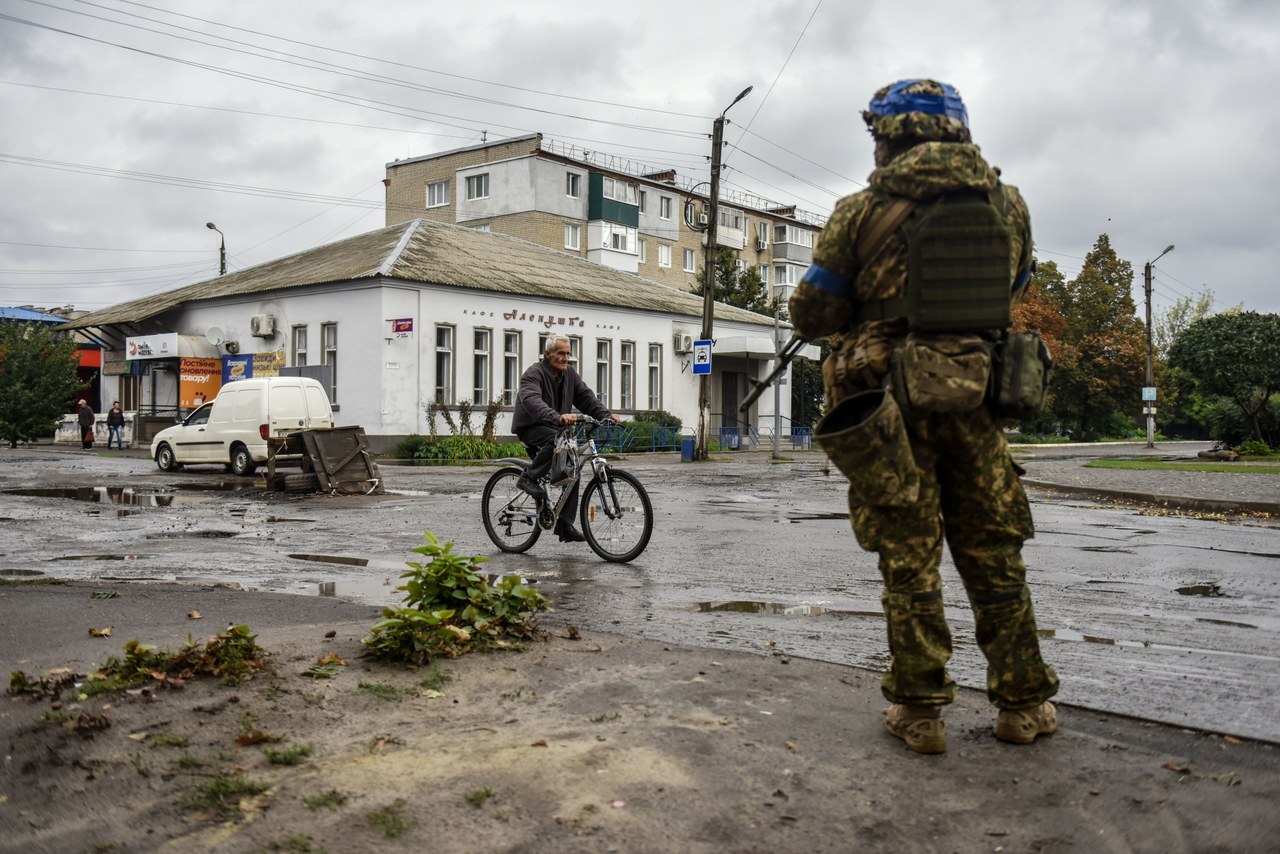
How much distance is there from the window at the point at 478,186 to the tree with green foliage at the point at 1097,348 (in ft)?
108

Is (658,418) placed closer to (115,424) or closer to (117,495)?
(115,424)

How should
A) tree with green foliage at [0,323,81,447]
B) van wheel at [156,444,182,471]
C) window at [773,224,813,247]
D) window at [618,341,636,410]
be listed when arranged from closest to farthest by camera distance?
van wheel at [156,444,182,471] → tree with green foliage at [0,323,81,447] → window at [618,341,636,410] → window at [773,224,813,247]

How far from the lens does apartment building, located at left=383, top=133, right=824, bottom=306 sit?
57.8 m

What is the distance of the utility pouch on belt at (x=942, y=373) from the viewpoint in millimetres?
3693

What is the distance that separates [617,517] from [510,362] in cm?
2764

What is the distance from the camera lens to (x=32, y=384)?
3844 cm

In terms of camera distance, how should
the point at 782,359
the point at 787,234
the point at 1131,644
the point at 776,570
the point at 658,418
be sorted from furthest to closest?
the point at 787,234
the point at 658,418
the point at 776,570
the point at 1131,644
the point at 782,359

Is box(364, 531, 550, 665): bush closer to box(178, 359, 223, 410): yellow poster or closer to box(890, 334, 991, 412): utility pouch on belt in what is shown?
box(890, 334, 991, 412): utility pouch on belt

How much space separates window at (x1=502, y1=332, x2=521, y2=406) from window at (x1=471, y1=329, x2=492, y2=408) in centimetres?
70

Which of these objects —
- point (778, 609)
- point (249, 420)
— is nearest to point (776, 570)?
point (778, 609)

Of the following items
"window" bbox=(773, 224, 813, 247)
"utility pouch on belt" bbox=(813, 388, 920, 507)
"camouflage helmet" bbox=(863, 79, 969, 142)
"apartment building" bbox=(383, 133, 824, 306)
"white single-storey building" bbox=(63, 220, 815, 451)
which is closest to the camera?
"utility pouch on belt" bbox=(813, 388, 920, 507)

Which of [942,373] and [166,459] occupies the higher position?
[942,373]

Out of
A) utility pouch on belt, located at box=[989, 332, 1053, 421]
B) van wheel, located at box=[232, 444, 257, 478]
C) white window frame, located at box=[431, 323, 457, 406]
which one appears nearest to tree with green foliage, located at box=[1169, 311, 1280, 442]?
white window frame, located at box=[431, 323, 457, 406]

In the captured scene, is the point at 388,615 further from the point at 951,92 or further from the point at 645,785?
the point at 951,92
